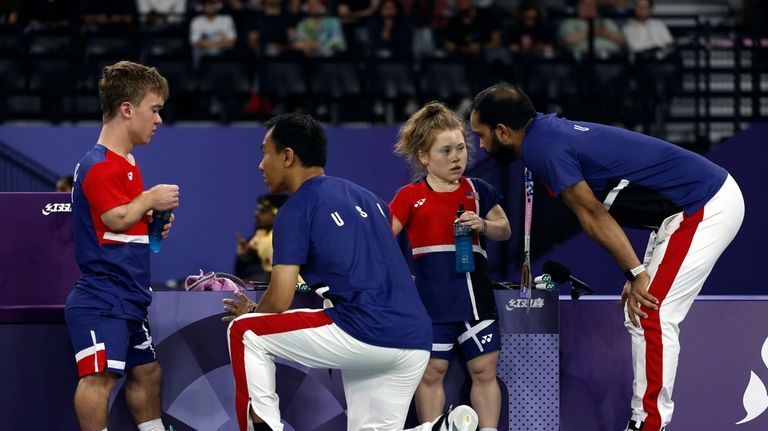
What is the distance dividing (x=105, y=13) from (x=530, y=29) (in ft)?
16.1

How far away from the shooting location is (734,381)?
18.3 feet

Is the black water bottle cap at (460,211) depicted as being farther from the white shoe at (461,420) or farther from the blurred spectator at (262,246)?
the blurred spectator at (262,246)

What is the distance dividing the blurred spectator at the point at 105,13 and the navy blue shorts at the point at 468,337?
27.4 feet

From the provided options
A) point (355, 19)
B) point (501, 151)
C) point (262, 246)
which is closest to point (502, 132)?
point (501, 151)

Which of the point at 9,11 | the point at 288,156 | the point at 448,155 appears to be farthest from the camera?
Answer: the point at 9,11

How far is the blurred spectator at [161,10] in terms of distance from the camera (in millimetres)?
12961

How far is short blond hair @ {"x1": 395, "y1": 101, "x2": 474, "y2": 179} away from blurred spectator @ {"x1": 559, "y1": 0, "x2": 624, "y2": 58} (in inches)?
293

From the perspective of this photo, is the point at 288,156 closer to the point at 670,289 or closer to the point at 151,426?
the point at 151,426

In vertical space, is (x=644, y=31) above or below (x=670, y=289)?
above

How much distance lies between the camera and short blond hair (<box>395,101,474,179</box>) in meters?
5.57

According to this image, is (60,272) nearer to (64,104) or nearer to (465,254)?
(465,254)

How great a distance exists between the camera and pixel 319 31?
12.9m

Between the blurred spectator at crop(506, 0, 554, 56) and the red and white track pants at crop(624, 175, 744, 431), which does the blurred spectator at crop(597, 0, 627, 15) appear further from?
the red and white track pants at crop(624, 175, 744, 431)

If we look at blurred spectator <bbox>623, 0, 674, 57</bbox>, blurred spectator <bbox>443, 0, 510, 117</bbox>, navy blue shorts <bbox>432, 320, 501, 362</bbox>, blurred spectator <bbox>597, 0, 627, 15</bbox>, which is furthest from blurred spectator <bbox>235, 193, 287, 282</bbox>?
blurred spectator <bbox>597, 0, 627, 15</bbox>
